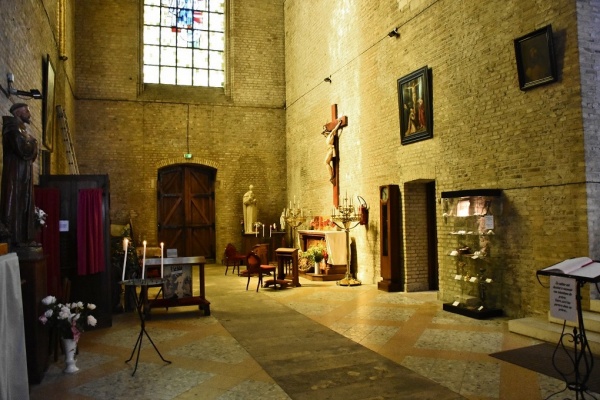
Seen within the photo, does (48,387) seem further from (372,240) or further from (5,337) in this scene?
(372,240)

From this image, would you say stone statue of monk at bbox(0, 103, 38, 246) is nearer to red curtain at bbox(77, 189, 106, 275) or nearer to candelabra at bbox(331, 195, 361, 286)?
red curtain at bbox(77, 189, 106, 275)

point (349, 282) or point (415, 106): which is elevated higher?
point (415, 106)

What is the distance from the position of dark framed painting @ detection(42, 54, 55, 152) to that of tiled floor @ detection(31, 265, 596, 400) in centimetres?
349

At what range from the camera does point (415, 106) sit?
8938 millimetres

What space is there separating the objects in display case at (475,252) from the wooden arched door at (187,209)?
9.63m

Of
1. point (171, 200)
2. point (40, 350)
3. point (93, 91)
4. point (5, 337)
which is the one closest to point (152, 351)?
point (40, 350)

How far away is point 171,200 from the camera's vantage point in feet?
51.0

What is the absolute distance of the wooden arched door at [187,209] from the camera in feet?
50.7

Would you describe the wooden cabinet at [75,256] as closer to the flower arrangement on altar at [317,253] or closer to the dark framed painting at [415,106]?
the flower arrangement on altar at [317,253]

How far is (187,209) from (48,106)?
23.6 feet

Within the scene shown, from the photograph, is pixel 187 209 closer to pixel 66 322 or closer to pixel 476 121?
pixel 476 121

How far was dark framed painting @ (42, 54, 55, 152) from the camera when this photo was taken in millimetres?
8344

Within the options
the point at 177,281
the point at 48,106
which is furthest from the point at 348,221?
the point at 48,106

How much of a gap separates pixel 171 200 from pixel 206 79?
4.26 meters
